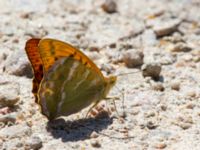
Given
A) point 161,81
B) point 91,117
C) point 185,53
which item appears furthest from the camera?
point 185,53

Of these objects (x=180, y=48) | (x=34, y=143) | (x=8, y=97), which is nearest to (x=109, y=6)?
(x=180, y=48)

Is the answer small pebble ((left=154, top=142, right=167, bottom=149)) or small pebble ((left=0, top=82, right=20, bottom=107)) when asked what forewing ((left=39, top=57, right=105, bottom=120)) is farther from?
small pebble ((left=154, top=142, right=167, bottom=149))

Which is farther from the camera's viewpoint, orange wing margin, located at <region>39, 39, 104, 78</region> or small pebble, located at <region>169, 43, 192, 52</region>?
small pebble, located at <region>169, 43, 192, 52</region>

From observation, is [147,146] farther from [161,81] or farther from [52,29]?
[52,29]

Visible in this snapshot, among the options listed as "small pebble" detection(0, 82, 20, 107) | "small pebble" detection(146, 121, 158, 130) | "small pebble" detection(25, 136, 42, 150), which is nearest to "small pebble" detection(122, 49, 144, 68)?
"small pebble" detection(146, 121, 158, 130)

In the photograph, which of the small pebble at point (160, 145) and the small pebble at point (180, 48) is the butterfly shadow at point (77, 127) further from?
the small pebble at point (180, 48)

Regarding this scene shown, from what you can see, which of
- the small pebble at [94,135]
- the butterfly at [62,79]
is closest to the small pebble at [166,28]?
the butterfly at [62,79]

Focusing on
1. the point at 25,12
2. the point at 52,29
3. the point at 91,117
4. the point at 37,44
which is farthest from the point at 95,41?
the point at 37,44

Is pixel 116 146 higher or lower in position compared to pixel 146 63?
lower
